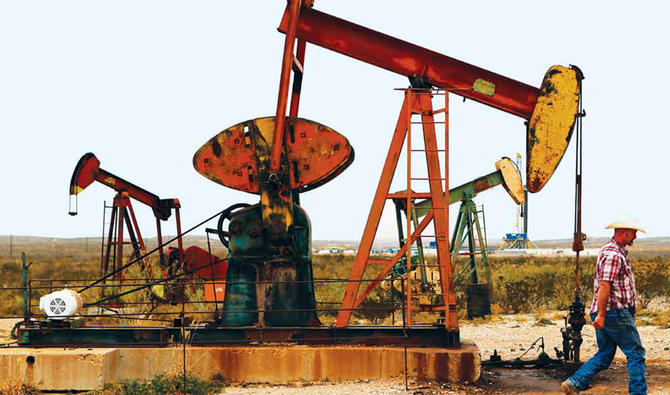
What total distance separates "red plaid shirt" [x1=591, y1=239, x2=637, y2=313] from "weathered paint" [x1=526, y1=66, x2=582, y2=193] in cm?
228

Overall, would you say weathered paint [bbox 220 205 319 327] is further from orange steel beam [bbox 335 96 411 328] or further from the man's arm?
the man's arm

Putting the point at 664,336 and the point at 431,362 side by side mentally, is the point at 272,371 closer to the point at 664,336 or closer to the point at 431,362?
the point at 431,362

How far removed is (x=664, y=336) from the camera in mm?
11312

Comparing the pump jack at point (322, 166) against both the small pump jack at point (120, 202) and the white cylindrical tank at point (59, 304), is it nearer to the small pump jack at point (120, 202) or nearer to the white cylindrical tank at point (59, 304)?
the white cylindrical tank at point (59, 304)

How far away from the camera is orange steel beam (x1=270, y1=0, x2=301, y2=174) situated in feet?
26.2

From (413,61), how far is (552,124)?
1.52m

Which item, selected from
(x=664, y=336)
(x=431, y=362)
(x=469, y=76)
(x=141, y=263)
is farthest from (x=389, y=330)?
(x=141, y=263)

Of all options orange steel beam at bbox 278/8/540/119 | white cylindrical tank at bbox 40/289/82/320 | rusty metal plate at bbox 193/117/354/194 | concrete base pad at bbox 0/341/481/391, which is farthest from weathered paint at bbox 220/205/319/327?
orange steel beam at bbox 278/8/540/119

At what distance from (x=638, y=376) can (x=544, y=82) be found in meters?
3.38

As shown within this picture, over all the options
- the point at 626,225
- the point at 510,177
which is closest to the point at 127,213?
the point at 510,177

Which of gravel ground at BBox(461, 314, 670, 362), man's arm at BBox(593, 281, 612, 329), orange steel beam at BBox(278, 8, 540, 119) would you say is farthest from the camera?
gravel ground at BBox(461, 314, 670, 362)

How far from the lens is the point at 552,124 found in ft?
26.3

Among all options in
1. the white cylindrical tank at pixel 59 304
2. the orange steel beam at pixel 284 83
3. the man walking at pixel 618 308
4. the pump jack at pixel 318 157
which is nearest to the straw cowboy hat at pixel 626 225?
the man walking at pixel 618 308

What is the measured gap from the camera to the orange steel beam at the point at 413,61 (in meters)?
8.13
